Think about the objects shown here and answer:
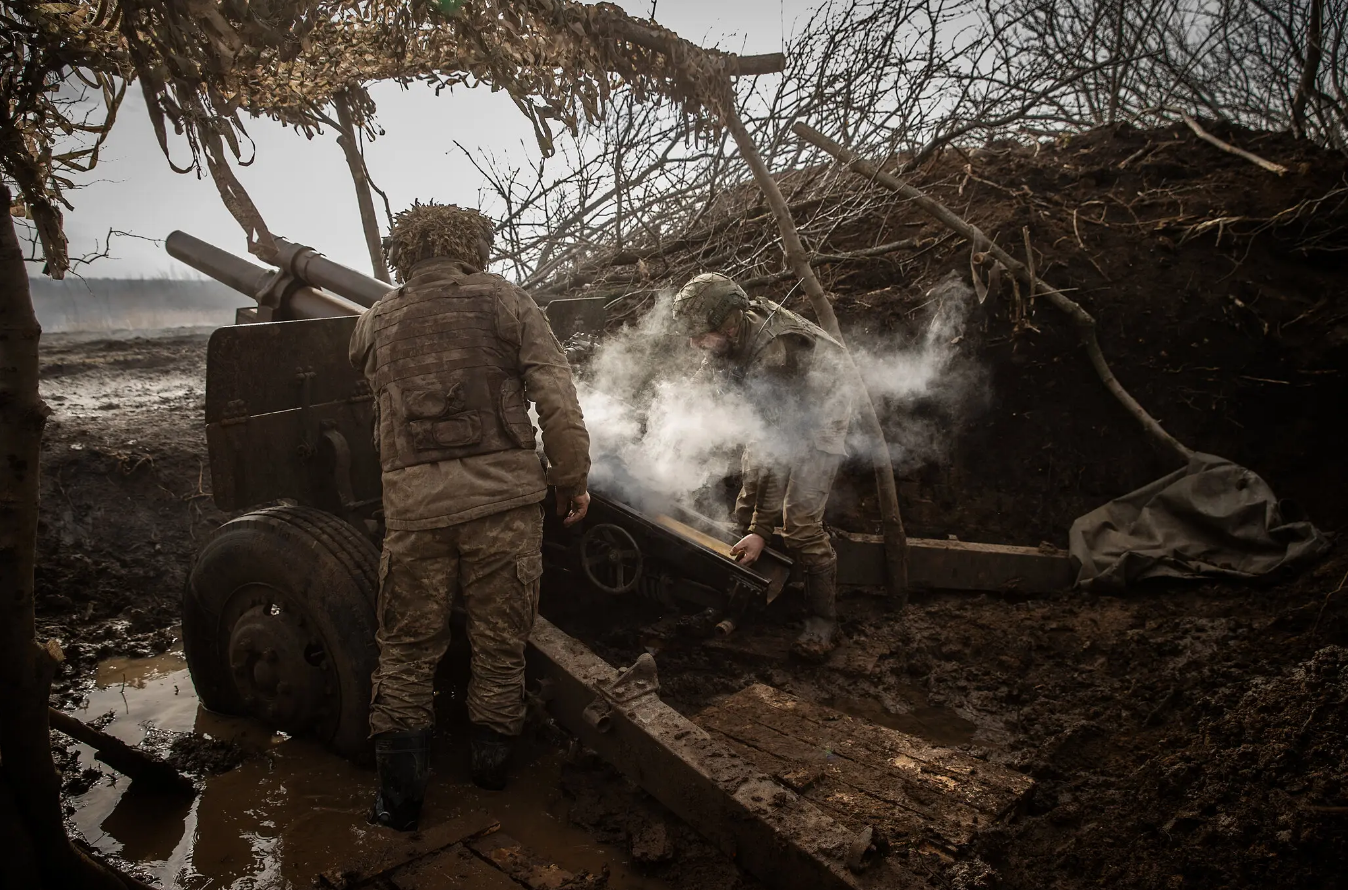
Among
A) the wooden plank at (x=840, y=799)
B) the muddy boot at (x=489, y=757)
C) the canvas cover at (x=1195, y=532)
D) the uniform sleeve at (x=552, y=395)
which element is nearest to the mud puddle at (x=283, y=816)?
the muddy boot at (x=489, y=757)

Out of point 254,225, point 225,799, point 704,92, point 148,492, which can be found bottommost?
point 225,799

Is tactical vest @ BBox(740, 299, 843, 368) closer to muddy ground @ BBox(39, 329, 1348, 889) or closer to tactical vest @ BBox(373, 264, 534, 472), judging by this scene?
muddy ground @ BBox(39, 329, 1348, 889)

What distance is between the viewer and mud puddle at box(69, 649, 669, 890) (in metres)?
2.80

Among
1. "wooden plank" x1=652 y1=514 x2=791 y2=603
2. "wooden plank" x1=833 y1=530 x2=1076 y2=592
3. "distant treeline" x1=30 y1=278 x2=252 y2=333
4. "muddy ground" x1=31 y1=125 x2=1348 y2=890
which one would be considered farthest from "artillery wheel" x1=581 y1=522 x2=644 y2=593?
"distant treeline" x1=30 y1=278 x2=252 y2=333

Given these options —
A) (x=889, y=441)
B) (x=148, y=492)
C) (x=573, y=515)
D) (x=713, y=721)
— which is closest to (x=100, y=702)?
(x=148, y=492)

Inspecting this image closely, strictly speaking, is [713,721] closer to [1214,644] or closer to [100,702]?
[1214,644]

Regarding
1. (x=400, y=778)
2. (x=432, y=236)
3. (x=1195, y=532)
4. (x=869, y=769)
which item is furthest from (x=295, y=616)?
(x=1195, y=532)

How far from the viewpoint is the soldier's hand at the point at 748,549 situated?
161 inches

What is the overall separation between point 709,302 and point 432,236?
5.32 feet

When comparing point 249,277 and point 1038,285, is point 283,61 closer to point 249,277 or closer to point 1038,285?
point 249,277

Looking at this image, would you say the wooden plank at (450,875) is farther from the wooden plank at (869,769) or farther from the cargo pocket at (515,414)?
the cargo pocket at (515,414)

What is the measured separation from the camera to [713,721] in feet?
11.7

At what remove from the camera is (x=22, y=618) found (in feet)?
6.59

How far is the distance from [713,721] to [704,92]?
10.6 feet
